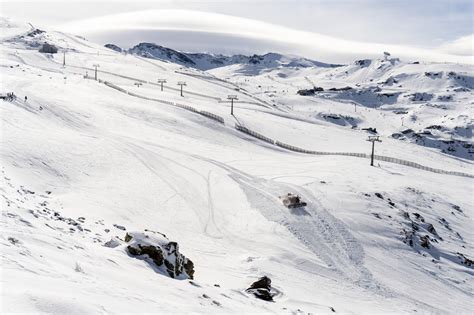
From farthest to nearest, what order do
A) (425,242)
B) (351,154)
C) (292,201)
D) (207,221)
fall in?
1. (351,154)
2. (425,242)
3. (292,201)
4. (207,221)

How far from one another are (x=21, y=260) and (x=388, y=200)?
34562mm

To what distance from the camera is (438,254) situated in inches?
1364

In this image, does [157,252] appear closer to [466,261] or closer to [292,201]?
[292,201]

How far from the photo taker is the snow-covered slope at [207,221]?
1299cm

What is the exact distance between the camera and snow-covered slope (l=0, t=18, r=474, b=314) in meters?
13.0

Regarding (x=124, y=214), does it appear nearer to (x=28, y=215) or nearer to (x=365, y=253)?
(x=28, y=215)

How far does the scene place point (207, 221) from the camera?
2998 cm

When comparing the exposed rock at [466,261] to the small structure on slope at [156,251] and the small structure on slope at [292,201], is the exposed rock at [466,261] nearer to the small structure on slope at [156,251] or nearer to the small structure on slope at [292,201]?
the small structure on slope at [292,201]

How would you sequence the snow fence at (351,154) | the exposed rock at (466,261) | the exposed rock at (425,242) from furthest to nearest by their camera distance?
the snow fence at (351,154), the exposed rock at (425,242), the exposed rock at (466,261)

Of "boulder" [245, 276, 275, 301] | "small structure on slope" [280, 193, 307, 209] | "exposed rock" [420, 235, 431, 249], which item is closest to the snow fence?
"exposed rock" [420, 235, 431, 249]

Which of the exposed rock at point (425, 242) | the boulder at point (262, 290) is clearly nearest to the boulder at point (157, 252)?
the boulder at point (262, 290)

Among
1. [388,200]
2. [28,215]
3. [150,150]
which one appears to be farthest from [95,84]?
[28,215]

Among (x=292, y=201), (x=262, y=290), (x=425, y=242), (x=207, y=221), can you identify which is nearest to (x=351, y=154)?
(x=425, y=242)

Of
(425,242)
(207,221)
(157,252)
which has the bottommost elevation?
(425,242)
